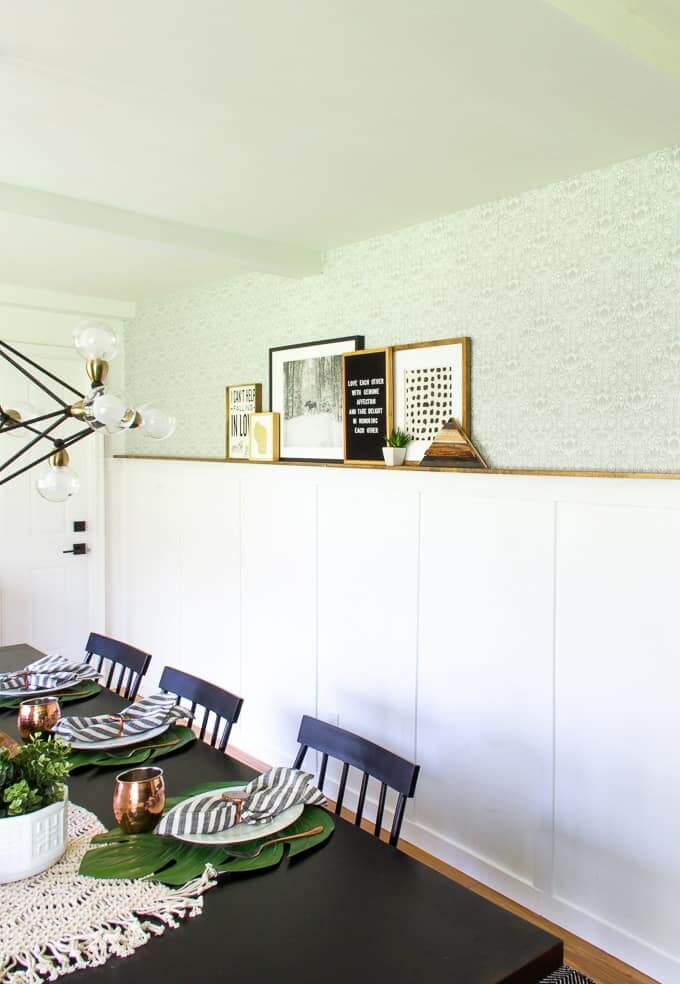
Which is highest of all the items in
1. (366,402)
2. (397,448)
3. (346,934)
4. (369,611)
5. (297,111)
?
(297,111)

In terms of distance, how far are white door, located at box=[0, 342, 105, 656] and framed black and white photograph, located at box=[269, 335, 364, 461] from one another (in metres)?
1.66

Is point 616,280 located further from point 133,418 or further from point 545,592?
point 133,418

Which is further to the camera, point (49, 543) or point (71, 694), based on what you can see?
point (49, 543)

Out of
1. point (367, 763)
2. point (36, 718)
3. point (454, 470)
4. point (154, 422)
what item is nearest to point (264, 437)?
point (454, 470)

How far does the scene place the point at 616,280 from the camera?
239 centimetres

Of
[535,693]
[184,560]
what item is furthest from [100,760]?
[184,560]

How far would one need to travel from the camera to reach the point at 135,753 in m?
2.10

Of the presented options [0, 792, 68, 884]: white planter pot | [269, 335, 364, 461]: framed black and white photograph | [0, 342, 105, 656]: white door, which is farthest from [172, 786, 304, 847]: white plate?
[0, 342, 105, 656]: white door

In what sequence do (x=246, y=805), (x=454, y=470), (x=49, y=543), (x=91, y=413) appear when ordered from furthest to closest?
(x=49, y=543), (x=454, y=470), (x=91, y=413), (x=246, y=805)

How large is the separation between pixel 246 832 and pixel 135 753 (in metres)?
0.58

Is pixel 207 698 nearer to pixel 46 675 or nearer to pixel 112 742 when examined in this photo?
pixel 112 742

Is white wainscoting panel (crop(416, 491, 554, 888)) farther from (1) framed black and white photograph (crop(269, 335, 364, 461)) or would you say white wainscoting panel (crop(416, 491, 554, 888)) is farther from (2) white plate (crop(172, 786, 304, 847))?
(2) white plate (crop(172, 786, 304, 847))

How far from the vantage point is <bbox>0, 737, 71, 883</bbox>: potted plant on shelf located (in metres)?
1.50

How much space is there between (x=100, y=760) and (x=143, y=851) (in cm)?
52
